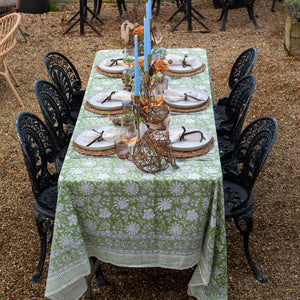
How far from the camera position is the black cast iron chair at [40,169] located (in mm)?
2828

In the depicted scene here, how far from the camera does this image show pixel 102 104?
324 cm

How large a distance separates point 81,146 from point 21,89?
340cm

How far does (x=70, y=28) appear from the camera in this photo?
7.44 meters

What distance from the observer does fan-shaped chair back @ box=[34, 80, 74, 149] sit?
328cm

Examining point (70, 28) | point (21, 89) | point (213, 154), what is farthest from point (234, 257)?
point (70, 28)

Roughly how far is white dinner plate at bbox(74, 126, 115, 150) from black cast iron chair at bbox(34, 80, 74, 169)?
0.49 metres

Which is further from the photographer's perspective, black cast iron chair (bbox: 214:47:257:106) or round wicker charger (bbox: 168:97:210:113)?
black cast iron chair (bbox: 214:47:257:106)

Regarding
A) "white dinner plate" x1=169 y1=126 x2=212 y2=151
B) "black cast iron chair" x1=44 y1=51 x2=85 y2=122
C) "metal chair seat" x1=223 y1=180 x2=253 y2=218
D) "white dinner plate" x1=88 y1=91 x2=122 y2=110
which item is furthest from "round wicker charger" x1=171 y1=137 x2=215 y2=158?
"black cast iron chair" x1=44 y1=51 x2=85 y2=122

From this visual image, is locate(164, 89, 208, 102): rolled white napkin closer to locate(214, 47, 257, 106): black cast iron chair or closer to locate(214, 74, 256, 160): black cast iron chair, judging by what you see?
locate(214, 74, 256, 160): black cast iron chair

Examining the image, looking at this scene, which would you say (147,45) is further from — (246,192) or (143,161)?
(246,192)

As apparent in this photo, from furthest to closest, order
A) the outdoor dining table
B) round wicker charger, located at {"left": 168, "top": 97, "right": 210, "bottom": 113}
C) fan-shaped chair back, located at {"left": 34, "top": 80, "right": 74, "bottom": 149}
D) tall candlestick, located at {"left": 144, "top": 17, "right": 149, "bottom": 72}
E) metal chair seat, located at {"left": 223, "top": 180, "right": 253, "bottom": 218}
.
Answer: fan-shaped chair back, located at {"left": 34, "top": 80, "right": 74, "bottom": 149}
round wicker charger, located at {"left": 168, "top": 97, "right": 210, "bottom": 113}
metal chair seat, located at {"left": 223, "top": 180, "right": 253, "bottom": 218}
the outdoor dining table
tall candlestick, located at {"left": 144, "top": 17, "right": 149, "bottom": 72}

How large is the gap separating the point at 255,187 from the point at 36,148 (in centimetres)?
191

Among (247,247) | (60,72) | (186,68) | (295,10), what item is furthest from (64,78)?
(295,10)

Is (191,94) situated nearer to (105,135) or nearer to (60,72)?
(105,135)
